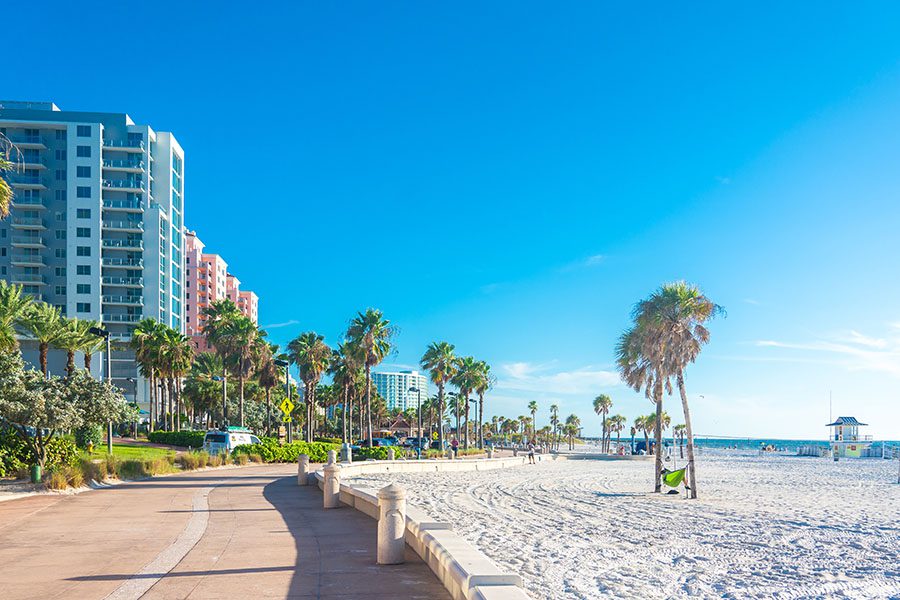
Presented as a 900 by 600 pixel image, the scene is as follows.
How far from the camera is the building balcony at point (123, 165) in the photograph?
94.6m

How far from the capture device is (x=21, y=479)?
2245 cm

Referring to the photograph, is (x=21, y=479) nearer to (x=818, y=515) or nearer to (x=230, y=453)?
(x=230, y=453)

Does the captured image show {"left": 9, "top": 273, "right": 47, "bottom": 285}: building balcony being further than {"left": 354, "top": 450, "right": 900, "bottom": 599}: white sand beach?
Yes

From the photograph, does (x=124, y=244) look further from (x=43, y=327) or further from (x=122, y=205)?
(x=43, y=327)

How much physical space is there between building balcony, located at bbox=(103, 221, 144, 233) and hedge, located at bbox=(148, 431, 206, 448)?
140 feet

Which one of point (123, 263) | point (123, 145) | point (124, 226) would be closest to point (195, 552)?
point (123, 263)

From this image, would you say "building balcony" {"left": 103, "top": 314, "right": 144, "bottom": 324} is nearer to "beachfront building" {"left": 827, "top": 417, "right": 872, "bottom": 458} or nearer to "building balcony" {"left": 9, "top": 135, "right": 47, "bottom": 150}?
"building balcony" {"left": 9, "top": 135, "right": 47, "bottom": 150}

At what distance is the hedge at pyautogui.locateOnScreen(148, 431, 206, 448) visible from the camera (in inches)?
2093

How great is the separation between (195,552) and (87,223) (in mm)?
92994

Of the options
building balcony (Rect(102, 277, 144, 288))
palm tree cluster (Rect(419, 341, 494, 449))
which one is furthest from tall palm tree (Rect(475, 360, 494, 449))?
building balcony (Rect(102, 277, 144, 288))

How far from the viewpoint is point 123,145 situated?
95.6 metres

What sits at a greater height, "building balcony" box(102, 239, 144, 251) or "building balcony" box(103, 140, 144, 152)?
"building balcony" box(103, 140, 144, 152)

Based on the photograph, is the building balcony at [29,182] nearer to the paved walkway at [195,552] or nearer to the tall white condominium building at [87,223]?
the tall white condominium building at [87,223]

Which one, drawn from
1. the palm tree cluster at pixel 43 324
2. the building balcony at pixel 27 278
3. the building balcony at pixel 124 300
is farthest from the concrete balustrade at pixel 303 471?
the building balcony at pixel 27 278
